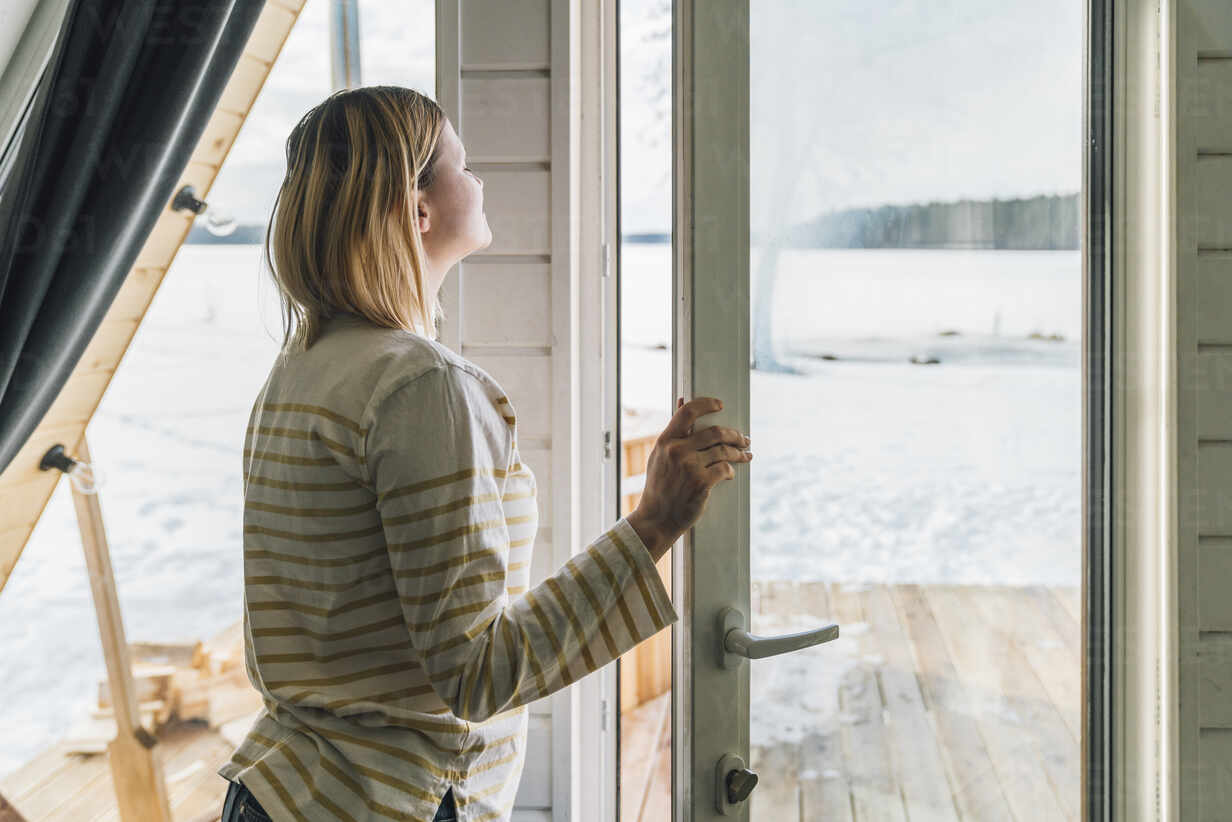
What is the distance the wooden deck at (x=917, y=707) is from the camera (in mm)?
1092

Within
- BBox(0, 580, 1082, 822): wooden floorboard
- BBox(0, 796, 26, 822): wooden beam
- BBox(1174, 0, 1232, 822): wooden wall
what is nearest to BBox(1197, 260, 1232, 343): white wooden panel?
BBox(1174, 0, 1232, 822): wooden wall

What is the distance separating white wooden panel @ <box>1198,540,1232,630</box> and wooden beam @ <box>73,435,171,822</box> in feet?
6.56

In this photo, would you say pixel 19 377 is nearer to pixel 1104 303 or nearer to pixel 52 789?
pixel 52 789

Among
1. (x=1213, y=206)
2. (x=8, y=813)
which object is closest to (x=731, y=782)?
(x=1213, y=206)

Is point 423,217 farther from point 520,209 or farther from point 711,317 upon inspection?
point 520,209

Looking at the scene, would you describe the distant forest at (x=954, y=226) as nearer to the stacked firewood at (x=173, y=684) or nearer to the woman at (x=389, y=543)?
the woman at (x=389, y=543)

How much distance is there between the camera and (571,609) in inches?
34.4

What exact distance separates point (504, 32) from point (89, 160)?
0.73 meters

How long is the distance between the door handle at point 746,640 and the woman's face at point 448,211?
55cm

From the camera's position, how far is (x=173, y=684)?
203 centimetres

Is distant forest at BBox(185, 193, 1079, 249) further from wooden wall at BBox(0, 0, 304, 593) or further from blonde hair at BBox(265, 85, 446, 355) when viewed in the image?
wooden wall at BBox(0, 0, 304, 593)

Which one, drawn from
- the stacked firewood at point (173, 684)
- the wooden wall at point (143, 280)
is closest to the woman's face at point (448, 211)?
the wooden wall at point (143, 280)

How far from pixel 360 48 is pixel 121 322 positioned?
73 centimetres

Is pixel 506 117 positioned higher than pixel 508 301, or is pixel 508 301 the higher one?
pixel 506 117
